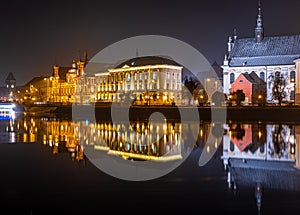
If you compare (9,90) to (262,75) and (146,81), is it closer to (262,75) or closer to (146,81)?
(146,81)

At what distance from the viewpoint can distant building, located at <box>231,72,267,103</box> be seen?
72606 millimetres

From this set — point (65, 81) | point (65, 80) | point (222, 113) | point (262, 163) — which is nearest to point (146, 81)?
point (65, 81)

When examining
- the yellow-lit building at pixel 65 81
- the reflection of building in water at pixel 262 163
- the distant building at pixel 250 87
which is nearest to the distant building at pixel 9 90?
the yellow-lit building at pixel 65 81

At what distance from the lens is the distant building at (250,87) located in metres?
72.6

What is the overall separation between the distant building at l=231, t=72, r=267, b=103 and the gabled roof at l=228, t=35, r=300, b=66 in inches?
182

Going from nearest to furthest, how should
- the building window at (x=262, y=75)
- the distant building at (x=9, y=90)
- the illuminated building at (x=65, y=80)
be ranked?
the building window at (x=262, y=75)
the illuminated building at (x=65, y=80)
the distant building at (x=9, y=90)

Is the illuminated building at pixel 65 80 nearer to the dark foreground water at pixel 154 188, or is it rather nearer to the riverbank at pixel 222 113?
the riverbank at pixel 222 113

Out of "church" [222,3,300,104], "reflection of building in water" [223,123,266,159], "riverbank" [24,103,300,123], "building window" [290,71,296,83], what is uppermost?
"church" [222,3,300,104]

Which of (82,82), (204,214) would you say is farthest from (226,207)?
(82,82)

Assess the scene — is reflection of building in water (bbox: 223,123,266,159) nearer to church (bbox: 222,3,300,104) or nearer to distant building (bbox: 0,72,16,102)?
church (bbox: 222,3,300,104)

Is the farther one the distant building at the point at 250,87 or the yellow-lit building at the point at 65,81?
the yellow-lit building at the point at 65,81

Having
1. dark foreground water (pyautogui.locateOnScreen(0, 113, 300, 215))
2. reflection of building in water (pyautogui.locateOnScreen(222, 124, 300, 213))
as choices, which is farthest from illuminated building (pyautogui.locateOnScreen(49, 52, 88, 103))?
dark foreground water (pyautogui.locateOnScreen(0, 113, 300, 215))

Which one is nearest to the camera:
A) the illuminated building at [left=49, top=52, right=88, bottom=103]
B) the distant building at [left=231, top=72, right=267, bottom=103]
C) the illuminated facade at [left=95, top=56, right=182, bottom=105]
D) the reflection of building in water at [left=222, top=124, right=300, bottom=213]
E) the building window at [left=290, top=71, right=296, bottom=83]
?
the reflection of building in water at [left=222, top=124, right=300, bottom=213]

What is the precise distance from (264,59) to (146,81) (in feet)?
79.3
